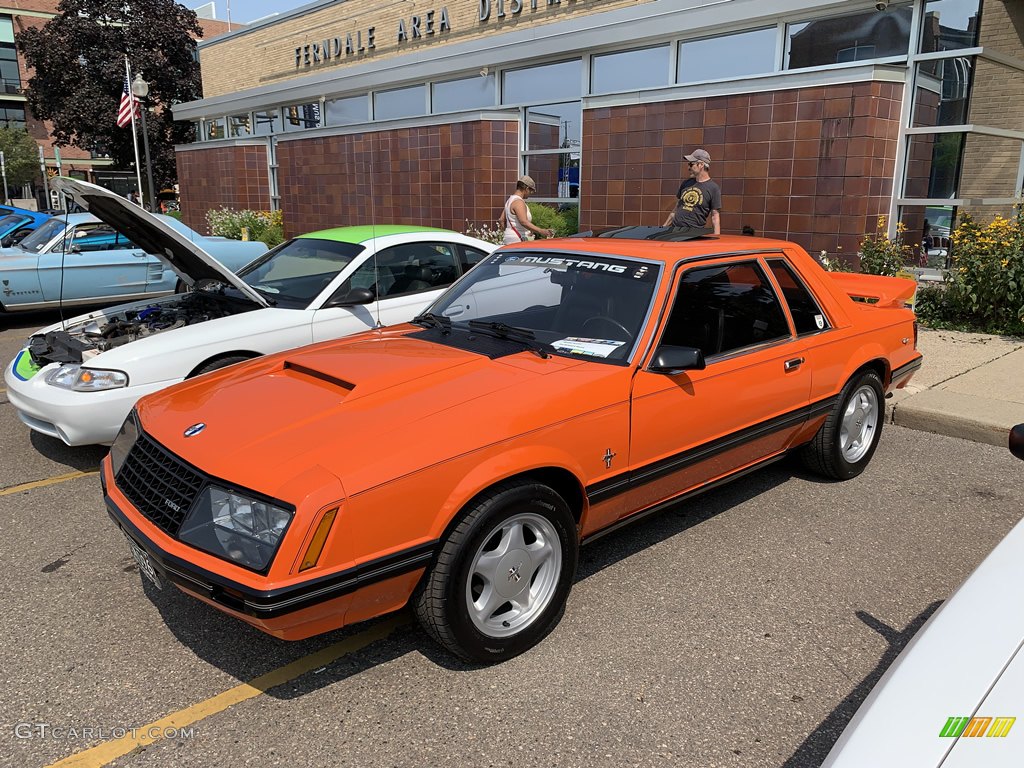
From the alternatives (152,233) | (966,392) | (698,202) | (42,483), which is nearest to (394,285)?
(152,233)

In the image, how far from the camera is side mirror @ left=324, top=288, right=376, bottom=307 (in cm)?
577

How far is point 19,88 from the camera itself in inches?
2394

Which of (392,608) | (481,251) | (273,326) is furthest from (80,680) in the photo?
(481,251)

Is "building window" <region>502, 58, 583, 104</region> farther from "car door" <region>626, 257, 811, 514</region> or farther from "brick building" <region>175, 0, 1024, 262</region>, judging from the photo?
"car door" <region>626, 257, 811, 514</region>

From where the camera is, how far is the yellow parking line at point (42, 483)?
471cm

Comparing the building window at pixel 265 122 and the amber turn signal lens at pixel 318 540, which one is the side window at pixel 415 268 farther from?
the building window at pixel 265 122

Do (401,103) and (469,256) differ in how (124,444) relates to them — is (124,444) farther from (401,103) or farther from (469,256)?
(401,103)

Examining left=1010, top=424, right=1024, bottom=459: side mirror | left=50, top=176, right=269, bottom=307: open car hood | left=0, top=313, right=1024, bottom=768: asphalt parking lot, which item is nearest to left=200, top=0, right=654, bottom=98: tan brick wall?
left=50, top=176, right=269, bottom=307: open car hood

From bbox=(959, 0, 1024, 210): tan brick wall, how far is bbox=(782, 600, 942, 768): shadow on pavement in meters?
8.25

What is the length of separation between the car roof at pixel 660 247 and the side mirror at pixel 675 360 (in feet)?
1.87

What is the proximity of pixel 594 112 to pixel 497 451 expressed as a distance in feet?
33.1

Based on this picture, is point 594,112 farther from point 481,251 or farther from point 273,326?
point 273,326

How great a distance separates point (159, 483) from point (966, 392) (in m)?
6.24

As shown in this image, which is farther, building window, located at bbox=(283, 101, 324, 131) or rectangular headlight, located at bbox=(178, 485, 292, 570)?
building window, located at bbox=(283, 101, 324, 131)
